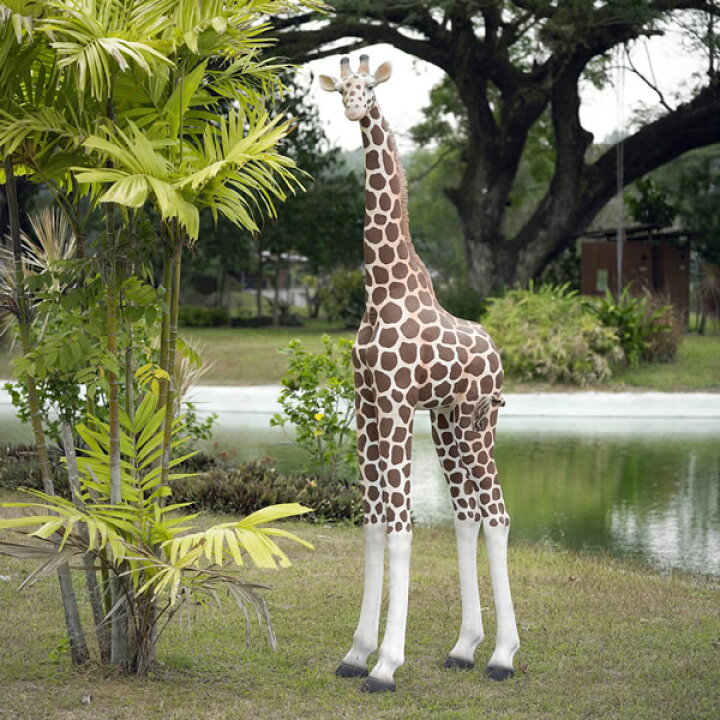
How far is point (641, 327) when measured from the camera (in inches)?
708

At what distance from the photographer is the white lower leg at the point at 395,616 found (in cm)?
459

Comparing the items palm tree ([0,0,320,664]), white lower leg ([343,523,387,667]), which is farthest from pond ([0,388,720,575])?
palm tree ([0,0,320,664])

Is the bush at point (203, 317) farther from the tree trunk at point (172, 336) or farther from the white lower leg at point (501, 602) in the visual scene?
the tree trunk at point (172, 336)

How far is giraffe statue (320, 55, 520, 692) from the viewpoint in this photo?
468 centimetres

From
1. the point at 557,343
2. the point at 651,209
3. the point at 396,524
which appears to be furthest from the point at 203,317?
the point at 396,524

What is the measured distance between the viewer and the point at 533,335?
17.5 meters

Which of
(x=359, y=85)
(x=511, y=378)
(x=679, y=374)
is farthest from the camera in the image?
(x=679, y=374)

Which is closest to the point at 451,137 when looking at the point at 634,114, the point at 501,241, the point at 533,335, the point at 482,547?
the point at 634,114

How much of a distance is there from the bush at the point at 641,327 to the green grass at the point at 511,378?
0.24m

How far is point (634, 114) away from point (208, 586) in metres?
A: 26.3

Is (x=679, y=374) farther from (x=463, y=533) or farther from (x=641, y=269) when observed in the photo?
(x=463, y=533)

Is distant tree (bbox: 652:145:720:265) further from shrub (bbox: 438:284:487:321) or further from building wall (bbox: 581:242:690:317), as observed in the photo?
shrub (bbox: 438:284:487:321)

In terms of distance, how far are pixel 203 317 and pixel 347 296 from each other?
15.3 feet

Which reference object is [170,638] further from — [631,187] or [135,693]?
[631,187]
